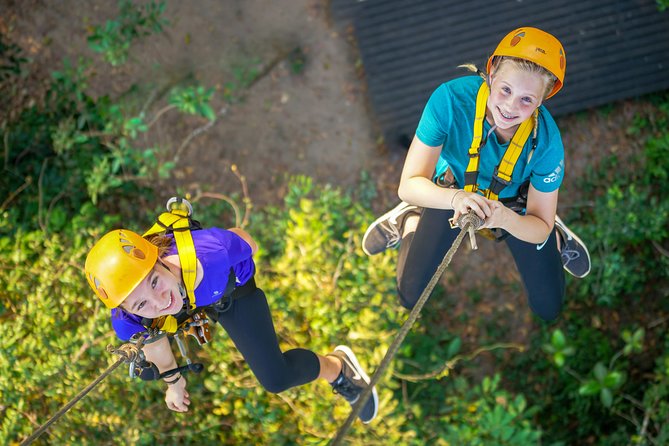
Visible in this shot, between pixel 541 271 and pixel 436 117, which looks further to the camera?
pixel 541 271

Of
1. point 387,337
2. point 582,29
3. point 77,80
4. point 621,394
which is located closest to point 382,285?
point 387,337

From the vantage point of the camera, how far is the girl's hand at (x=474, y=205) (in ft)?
9.27

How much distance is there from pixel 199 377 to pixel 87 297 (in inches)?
30.5

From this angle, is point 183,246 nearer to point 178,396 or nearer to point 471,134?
point 178,396

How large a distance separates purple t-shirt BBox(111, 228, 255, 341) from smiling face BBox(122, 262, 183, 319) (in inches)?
5.6

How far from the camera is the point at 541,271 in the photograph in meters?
3.64

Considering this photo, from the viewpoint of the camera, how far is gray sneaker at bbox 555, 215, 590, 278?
3857mm

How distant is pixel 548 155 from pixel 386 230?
108 cm

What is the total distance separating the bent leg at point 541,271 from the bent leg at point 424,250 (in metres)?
0.31

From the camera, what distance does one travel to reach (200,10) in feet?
17.5

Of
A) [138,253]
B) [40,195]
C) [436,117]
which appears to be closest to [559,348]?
[436,117]

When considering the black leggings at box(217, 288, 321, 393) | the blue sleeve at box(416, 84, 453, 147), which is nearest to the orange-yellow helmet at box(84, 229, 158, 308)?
the black leggings at box(217, 288, 321, 393)

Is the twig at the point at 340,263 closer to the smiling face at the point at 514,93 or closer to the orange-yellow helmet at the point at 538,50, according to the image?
the smiling face at the point at 514,93

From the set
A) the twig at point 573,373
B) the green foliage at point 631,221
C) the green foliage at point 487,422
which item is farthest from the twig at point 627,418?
the green foliage at point 631,221
